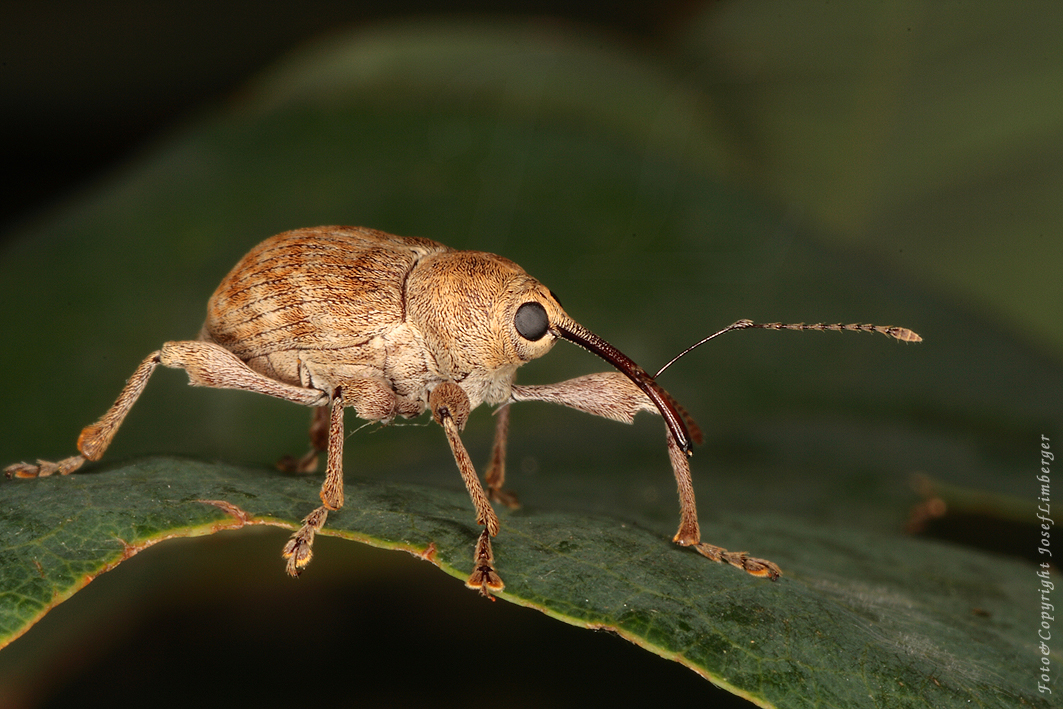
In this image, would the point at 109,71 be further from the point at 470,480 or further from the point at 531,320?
the point at 470,480

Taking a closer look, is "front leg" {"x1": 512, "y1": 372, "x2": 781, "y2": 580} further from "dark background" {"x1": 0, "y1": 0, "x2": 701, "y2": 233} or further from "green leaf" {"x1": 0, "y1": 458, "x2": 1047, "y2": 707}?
"dark background" {"x1": 0, "y1": 0, "x2": 701, "y2": 233}

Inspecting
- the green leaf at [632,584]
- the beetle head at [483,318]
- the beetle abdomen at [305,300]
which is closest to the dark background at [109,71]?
the beetle abdomen at [305,300]

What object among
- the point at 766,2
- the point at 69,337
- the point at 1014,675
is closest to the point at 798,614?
the point at 1014,675

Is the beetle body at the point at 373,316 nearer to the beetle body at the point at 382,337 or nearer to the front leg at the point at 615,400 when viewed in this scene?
the beetle body at the point at 382,337

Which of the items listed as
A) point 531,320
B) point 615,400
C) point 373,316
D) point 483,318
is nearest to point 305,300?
point 373,316

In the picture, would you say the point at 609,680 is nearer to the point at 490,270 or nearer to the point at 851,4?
the point at 490,270

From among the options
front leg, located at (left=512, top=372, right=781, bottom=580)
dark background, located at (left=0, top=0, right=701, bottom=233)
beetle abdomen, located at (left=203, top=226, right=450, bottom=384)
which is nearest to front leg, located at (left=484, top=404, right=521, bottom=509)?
front leg, located at (left=512, top=372, right=781, bottom=580)

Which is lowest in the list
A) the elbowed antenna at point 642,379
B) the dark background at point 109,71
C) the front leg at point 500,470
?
the front leg at point 500,470
